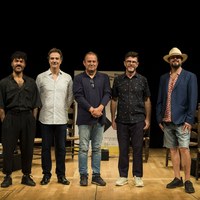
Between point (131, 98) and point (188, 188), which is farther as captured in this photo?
point (131, 98)

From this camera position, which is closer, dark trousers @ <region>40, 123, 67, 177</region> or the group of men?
the group of men

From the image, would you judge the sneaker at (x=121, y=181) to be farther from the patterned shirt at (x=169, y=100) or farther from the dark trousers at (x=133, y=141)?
the patterned shirt at (x=169, y=100)

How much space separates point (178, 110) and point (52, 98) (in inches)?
53.3

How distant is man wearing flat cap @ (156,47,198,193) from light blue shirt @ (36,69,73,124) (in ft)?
3.50

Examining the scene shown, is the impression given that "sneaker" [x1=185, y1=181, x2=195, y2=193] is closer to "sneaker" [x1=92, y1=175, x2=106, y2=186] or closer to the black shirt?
"sneaker" [x1=92, y1=175, x2=106, y2=186]

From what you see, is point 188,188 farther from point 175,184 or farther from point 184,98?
point 184,98

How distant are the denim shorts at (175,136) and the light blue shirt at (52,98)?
3.68 ft

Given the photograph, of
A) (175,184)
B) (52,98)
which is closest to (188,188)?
(175,184)

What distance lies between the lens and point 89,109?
14.1 ft

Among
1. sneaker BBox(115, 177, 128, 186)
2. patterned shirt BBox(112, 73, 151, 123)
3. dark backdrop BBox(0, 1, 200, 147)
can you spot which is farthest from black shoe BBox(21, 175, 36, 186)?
dark backdrop BBox(0, 1, 200, 147)

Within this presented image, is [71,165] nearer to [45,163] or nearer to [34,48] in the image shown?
[45,163]

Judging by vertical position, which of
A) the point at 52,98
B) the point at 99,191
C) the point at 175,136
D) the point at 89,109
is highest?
the point at 52,98

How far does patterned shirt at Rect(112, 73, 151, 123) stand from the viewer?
14.3ft

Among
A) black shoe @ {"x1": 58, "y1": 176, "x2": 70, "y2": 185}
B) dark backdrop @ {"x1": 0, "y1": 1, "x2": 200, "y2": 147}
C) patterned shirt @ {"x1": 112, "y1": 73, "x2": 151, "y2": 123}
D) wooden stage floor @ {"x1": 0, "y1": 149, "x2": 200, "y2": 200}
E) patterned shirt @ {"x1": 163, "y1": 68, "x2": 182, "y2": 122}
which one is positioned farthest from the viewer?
dark backdrop @ {"x1": 0, "y1": 1, "x2": 200, "y2": 147}
